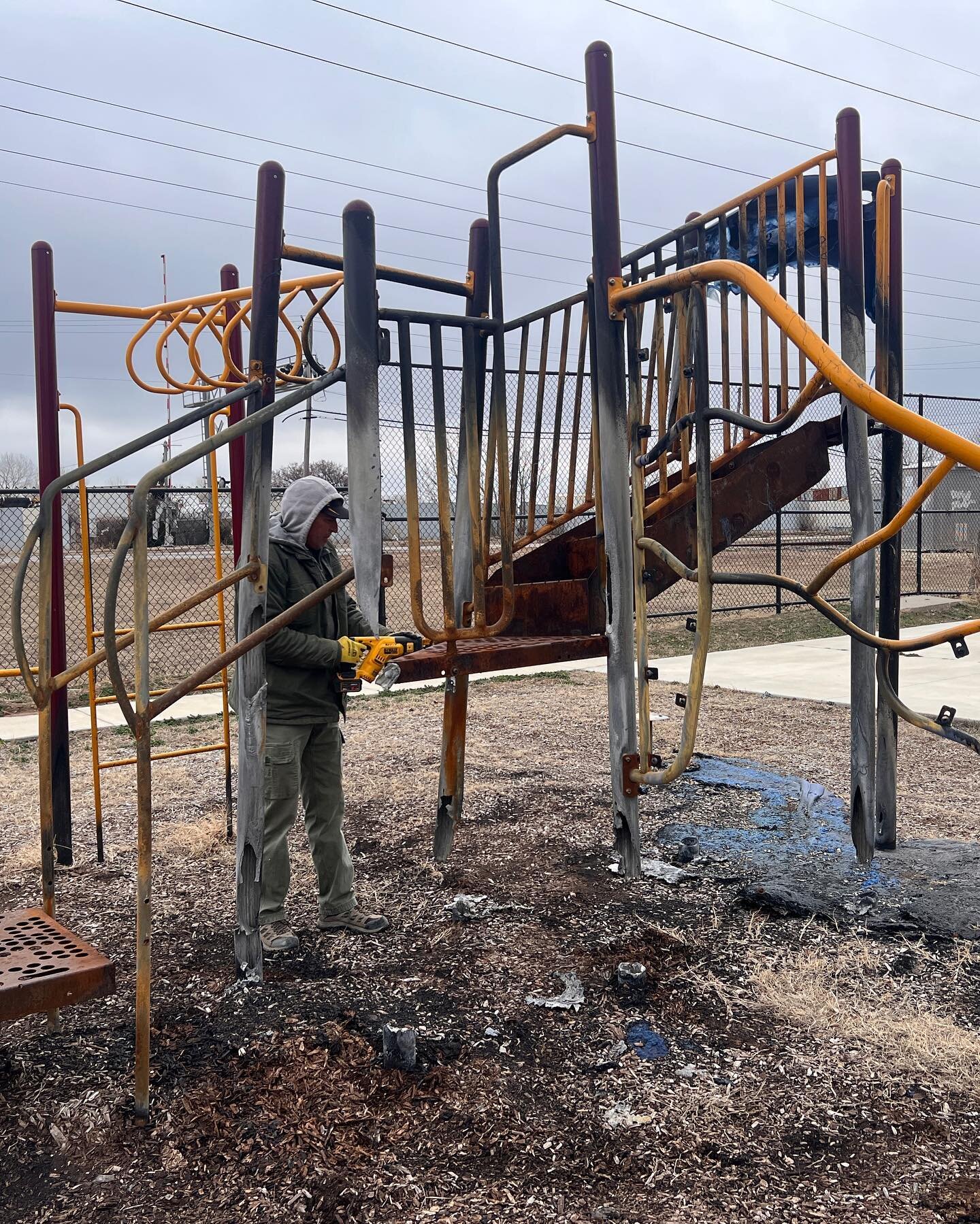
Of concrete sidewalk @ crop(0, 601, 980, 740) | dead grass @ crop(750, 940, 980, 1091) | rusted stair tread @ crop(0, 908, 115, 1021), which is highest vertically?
rusted stair tread @ crop(0, 908, 115, 1021)

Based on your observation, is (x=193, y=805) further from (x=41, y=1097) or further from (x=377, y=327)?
(x=377, y=327)

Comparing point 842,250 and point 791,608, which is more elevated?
point 842,250

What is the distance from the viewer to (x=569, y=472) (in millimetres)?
4223

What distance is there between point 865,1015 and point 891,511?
1975 mm

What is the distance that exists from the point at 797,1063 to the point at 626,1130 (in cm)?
57

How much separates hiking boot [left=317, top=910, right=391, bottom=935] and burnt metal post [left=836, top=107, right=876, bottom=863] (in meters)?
1.79

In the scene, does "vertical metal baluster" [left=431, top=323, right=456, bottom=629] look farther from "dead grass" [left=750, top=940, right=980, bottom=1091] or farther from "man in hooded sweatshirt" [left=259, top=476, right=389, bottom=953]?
"dead grass" [left=750, top=940, right=980, bottom=1091]

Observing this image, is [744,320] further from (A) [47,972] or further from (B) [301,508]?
(A) [47,972]

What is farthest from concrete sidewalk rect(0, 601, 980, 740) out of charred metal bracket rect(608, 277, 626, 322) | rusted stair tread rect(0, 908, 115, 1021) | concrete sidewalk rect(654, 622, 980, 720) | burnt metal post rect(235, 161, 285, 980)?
charred metal bracket rect(608, 277, 626, 322)

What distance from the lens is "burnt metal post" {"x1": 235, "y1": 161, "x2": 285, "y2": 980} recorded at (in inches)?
120

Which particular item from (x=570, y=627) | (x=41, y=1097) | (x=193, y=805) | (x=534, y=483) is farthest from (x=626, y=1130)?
(x=193, y=805)

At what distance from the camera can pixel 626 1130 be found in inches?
94.7

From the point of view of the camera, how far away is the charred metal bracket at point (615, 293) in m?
3.17

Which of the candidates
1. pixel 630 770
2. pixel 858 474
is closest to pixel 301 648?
pixel 630 770
